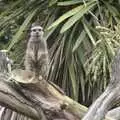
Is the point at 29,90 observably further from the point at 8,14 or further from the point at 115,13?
the point at 8,14

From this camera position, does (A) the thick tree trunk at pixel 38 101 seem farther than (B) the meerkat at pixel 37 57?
No

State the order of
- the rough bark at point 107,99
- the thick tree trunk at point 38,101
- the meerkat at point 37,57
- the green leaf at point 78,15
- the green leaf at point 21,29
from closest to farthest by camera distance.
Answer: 1. the rough bark at point 107,99
2. the thick tree trunk at point 38,101
3. the meerkat at point 37,57
4. the green leaf at point 78,15
5. the green leaf at point 21,29

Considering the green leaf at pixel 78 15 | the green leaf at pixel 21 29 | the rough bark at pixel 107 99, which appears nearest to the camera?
the rough bark at pixel 107 99

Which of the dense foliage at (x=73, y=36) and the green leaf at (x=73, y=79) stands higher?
the dense foliage at (x=73, y=36)

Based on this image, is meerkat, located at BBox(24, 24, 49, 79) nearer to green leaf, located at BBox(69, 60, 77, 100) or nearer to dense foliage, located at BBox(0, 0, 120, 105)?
dense foliage, located at BBox(0, 0, 120, 105)

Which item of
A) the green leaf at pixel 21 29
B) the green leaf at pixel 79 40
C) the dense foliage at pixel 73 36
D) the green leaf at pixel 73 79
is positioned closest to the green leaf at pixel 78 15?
the dense foliage at pixel 73 36

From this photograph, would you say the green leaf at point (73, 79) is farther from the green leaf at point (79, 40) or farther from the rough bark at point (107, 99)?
the rough bark at point (107, 99)

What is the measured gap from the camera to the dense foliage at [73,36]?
4.52 meters

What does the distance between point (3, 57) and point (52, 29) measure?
4.18 ft

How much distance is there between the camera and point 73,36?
4.74 meters

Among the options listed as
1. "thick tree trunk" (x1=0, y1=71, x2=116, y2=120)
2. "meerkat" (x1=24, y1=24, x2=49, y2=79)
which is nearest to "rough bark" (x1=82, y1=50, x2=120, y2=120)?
"thick tree trunk" (x1=0, y1=71, x2=116, y2=120)

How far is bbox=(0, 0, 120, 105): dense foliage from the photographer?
4.52 m

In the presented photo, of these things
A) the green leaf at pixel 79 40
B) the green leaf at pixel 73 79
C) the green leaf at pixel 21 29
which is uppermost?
the green leaf at pixel 21 29

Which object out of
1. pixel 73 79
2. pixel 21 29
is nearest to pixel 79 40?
pixel 73 79
